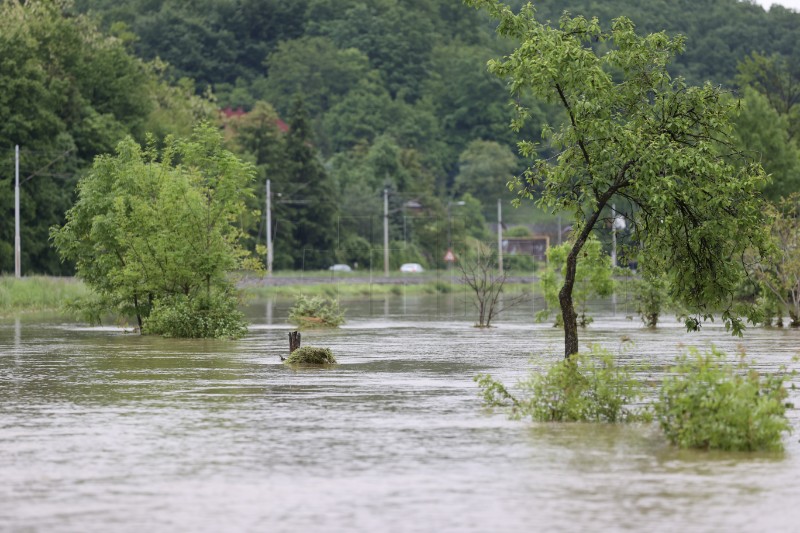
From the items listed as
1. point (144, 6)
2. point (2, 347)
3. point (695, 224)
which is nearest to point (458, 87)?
point (144, 6)

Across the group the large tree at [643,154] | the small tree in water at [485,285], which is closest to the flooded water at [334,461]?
the large tree at [643,154]

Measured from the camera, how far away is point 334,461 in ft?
52.9

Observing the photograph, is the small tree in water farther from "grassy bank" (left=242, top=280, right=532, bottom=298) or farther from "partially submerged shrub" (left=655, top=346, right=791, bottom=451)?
"partially submerged shrub" (left=655, top=346, right=791, bottom=451)

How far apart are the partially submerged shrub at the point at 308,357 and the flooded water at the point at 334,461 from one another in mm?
869

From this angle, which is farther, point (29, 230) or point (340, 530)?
point (29, 230)

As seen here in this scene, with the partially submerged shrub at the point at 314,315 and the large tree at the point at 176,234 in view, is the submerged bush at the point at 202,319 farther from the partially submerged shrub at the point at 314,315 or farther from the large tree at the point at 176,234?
the partially submerged shrub at the point at 314,315

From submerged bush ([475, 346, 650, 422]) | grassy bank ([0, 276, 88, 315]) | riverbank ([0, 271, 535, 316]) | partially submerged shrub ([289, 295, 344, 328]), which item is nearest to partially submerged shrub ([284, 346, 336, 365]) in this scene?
submerged bush ([475, 346, 650, 422])

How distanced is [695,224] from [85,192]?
85.5 ft

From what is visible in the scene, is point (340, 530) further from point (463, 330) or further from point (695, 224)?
point (463, 330)

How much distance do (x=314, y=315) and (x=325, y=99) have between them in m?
130

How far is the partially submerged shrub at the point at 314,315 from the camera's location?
1870 inches

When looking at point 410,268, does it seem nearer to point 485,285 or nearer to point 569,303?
point 485,285

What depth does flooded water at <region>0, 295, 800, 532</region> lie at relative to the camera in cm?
1295

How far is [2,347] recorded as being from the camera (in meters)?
35.9
